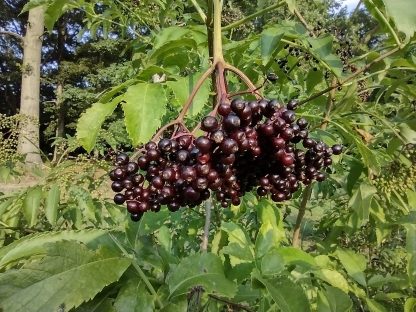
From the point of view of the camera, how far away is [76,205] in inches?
113

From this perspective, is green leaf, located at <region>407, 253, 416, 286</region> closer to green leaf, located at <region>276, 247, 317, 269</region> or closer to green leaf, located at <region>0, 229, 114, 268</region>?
green leaf, located at <region>276, 247, 317, 269</region>

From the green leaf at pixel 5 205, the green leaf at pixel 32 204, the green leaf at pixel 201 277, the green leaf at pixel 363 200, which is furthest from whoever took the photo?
the green leaf at pixel 5 205

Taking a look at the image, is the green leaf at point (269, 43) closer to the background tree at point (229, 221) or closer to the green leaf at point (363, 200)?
the background tree at point (229, 221)

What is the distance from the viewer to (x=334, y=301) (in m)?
1.41

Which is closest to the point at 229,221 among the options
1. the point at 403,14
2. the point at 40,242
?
the point at 40,242

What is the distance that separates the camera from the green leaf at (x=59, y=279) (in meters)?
1.02

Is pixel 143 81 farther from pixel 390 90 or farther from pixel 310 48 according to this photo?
pixel 390 90

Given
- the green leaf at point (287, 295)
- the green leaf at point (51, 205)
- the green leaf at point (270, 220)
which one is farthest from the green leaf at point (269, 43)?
the green leaf at point (51, 205)

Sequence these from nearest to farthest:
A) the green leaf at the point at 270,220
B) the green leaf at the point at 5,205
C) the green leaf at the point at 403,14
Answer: the green leaf at the point at 403,14, the green leaf at the point at 270,220, the green leaf at the point at 5,205

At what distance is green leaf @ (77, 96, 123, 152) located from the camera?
1376 millimetres

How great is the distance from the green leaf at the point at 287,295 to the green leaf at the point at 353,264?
773 mm

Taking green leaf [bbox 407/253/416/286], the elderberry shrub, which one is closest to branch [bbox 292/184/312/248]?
green leaf [bbox 407/253/416/286]

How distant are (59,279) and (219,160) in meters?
0.48

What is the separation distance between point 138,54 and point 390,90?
5.70 feet
